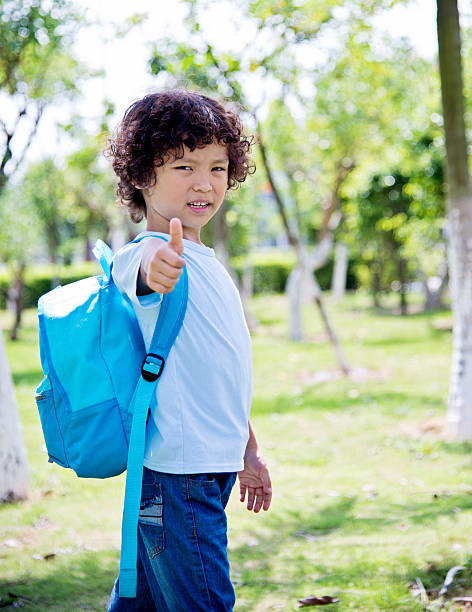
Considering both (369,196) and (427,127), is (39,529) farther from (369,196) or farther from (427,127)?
(369,196)

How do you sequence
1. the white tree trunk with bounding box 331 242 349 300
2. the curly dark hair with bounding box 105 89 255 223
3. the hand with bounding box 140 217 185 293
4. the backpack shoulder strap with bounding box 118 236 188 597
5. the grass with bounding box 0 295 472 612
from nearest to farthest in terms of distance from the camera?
the hand with bounding box 140 217 185 293
the backpack shoulder strap with bounding box 118 236 188 597
the curly dark hair with bounding box 105 89 255 223
the grass with bounding box 0 295 472 612
the white tree trunk with bounding box 331 242 349 300

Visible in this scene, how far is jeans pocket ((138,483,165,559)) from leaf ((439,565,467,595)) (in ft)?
5.73

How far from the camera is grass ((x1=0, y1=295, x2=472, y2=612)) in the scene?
3.38 metres

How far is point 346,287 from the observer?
1361 inches

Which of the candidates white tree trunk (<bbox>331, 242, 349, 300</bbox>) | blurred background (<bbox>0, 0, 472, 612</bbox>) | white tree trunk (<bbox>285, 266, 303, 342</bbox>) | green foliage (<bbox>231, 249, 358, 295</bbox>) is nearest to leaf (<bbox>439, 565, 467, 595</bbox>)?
blurred background (<bbox>0, 0, 472, 612</bbox>)

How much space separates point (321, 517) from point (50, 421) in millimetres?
3096

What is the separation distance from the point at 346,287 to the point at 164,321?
109ft

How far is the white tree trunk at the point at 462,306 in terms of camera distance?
6.03 meters

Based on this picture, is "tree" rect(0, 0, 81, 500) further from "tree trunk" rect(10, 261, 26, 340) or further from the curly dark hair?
"tree trunk" rect(10, 261, 26, 340)

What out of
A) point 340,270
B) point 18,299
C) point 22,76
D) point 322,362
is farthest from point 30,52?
point 340,270

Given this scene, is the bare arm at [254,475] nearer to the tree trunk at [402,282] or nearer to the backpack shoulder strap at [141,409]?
the backpack shoulder strap at [141,409]

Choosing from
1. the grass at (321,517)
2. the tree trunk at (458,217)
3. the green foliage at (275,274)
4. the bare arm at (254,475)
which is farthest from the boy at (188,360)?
the green foliage at (275,274)

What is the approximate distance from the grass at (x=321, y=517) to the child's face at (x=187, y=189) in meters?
1.94

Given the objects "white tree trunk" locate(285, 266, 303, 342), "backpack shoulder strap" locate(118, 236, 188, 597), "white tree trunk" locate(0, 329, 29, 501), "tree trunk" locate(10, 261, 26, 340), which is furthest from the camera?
"tree trunk" locate(10, 261, 26, 340)
